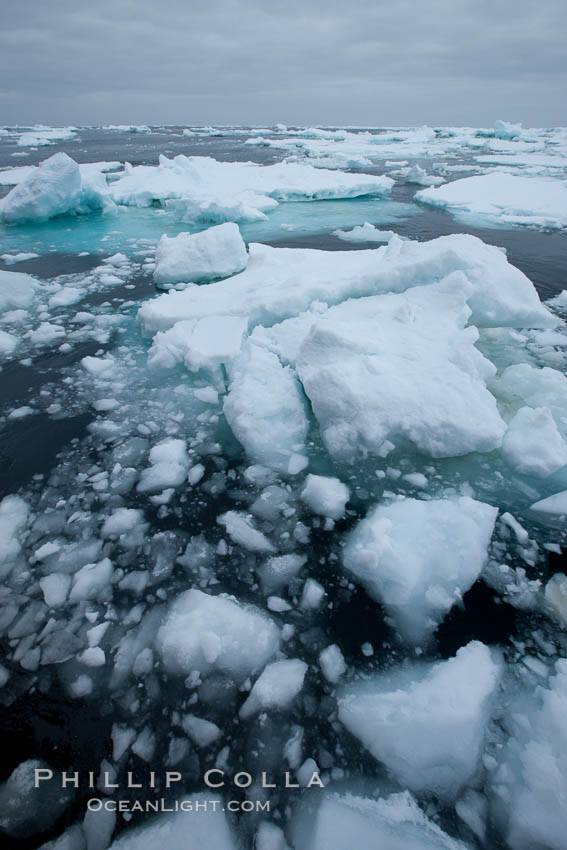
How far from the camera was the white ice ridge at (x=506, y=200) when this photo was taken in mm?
9531

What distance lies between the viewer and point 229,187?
464 inches

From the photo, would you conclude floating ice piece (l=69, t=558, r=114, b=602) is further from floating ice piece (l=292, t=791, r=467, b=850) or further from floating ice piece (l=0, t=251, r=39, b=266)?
floating ice piece (l=0, t=251, r=39, b=266)

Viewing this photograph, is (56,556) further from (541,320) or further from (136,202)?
(136,202)

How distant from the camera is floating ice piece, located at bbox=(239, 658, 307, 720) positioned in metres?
1.53

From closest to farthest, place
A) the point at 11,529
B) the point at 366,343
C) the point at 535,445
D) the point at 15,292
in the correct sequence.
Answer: the point at 11,529
the point at 535,445
the point at 366,343
the point at 15,292

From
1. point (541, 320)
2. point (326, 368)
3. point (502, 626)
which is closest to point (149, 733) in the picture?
point (502, 626)

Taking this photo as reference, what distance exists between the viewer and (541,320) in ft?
13.8

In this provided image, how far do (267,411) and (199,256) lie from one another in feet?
11.6

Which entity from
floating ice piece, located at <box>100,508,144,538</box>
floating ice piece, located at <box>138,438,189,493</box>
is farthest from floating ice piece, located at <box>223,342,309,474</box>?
floating ice piece, located at <box>100,508,144,538</box>

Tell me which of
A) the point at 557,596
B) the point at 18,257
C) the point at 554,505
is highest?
the point at 18,257

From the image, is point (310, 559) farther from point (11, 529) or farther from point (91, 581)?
point (11, 529)

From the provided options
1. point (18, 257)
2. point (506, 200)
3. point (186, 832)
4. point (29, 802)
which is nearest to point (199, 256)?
point (18, 257)

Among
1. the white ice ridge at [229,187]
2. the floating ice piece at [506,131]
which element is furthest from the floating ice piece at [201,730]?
the floating ice piece at [506,131]

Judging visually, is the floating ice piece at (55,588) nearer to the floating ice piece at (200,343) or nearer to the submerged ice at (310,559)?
the submerged ice at (310,559)
